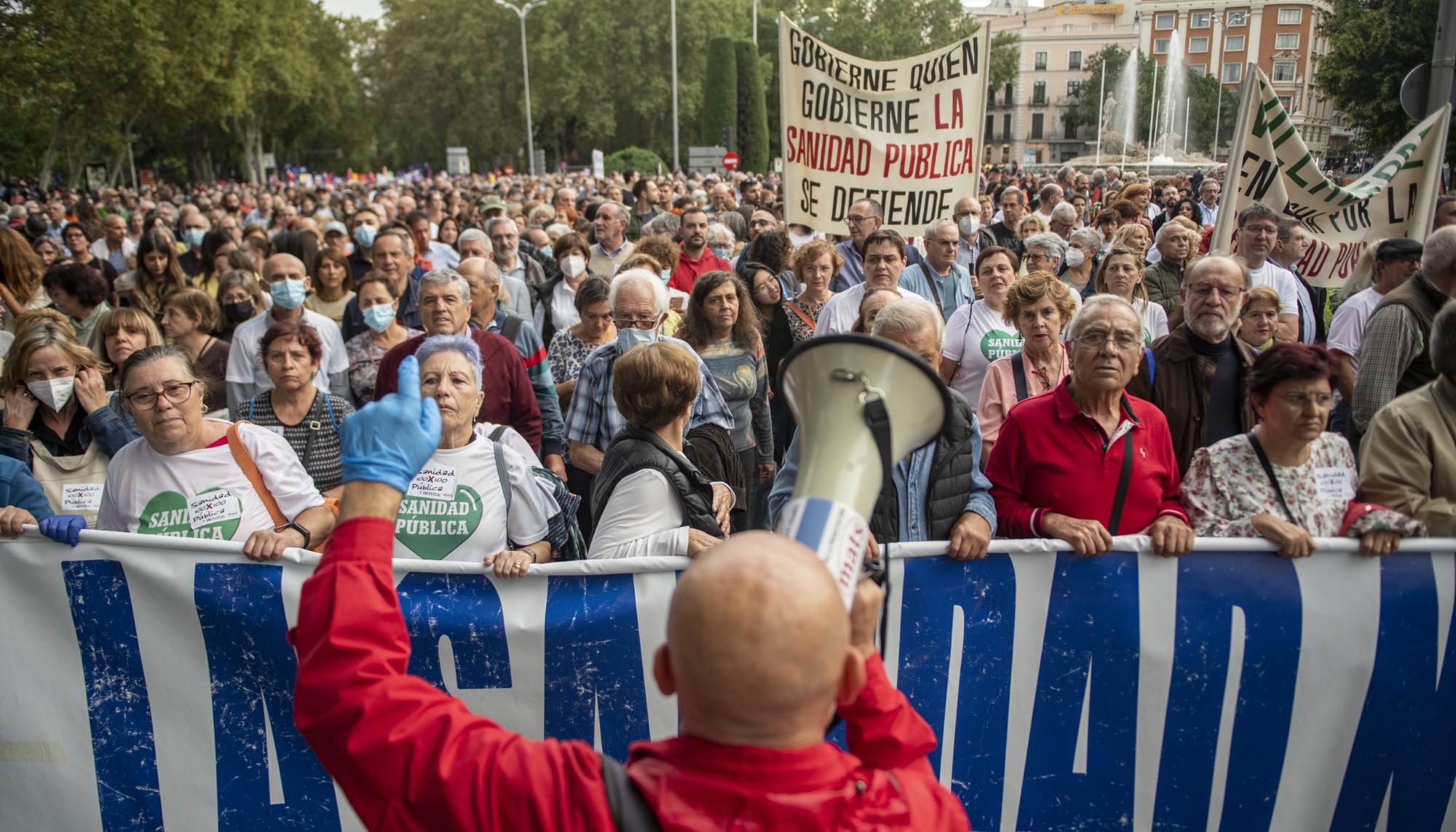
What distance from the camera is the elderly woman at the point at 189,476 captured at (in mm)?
3264

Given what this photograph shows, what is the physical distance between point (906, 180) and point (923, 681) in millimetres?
4775

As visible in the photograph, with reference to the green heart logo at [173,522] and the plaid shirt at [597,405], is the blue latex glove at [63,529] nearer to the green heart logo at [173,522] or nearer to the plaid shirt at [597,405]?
the green heart logo at [173,522]

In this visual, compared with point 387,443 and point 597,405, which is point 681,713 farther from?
point 597,405

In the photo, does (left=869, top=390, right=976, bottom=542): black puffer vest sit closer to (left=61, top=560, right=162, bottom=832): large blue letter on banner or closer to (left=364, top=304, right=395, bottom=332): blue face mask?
(left=61, top=560, right=162, bottom=832): large blue letter on banner

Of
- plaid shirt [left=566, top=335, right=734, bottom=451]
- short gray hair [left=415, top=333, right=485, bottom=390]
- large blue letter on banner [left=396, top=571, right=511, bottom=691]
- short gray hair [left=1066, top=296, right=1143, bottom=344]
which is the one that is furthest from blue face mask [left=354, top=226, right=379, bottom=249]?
short gray hair [left=1066, top=296, right=1143, bottom=344]

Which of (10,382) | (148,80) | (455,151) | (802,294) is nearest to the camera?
(10,382)

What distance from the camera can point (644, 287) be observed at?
4789 millimetres

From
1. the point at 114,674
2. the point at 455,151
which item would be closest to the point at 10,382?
the point at 114,674

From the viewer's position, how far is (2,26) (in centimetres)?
2569

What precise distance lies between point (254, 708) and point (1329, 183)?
6.43 meters

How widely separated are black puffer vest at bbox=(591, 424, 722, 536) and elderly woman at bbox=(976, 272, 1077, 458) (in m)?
1.55

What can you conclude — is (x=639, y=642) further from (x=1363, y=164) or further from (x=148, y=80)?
(x=148, y=80)

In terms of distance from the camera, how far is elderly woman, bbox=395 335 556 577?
10.8 ft

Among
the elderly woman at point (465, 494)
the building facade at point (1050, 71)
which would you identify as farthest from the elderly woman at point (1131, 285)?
the building facade at point (1050, 71)
